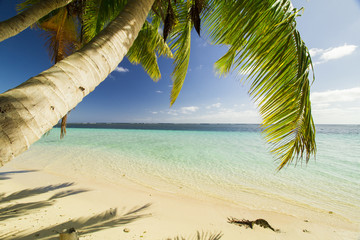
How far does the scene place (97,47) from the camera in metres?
1.05

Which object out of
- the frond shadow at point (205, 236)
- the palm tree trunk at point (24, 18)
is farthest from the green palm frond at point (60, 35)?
the frond shadow at point (205, 236)

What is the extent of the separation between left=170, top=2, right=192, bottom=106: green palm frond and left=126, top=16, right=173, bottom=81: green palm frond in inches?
42.2

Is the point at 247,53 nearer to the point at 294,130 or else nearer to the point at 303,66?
the point at 303,66

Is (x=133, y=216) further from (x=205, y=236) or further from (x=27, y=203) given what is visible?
(x=27, y=203)

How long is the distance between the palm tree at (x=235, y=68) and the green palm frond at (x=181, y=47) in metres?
0.82

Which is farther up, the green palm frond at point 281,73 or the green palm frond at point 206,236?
the green palm frond at point 281,73

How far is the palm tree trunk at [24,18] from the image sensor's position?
192 centimetres

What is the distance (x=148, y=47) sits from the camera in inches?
177

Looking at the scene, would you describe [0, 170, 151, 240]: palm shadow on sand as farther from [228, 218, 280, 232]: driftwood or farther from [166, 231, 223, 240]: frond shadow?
[228, 218, 280, 232]: driftwood

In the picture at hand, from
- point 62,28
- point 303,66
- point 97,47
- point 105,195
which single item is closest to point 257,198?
point 303,66

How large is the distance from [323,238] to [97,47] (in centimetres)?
431

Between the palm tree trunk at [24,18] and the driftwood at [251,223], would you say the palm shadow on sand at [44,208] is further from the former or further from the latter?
the palm tree trunk at [24,18]

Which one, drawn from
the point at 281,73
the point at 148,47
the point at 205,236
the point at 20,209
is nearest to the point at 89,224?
the point at 20,209

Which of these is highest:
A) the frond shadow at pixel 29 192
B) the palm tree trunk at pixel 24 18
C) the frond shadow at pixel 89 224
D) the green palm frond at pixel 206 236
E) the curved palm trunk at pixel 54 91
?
the palm tree trunk at pixel 24 18
